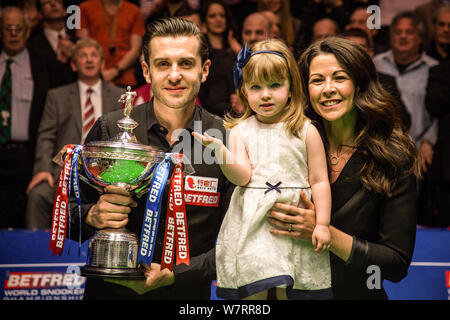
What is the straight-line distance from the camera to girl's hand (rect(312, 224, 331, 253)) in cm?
231

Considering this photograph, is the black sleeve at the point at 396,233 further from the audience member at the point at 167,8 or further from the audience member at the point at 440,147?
the audience member at the point at 167,8

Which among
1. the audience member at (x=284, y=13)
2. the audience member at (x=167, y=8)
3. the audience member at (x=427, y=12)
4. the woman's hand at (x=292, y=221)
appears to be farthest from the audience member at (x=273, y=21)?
the woman's hand at (x=292, y=221)

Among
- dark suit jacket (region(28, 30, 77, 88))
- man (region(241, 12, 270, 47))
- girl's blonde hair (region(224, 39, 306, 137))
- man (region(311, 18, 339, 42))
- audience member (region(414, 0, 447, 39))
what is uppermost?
audience member (region(414, 0, 447, 39))

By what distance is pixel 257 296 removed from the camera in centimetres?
238

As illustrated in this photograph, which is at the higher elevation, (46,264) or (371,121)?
(371,121)

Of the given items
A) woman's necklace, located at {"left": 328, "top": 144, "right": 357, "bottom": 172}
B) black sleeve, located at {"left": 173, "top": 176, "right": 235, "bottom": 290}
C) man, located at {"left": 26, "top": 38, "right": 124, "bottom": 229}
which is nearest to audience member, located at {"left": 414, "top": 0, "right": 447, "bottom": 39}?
man, located at {"left": 26, "top": 38, "right": 124, "bottom": 229}

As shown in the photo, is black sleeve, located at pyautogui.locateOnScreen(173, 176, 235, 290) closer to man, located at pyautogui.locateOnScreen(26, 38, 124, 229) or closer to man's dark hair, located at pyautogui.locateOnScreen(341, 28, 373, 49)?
man, located at pyautogui.locateOnScreen(26, 38, 124, 229)

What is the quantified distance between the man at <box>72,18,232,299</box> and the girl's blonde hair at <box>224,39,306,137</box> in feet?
0.77

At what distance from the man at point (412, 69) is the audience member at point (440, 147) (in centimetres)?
10

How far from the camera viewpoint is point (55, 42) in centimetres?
489

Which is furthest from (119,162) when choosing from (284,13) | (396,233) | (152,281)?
(284,13)

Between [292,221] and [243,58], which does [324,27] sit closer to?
[243,58]

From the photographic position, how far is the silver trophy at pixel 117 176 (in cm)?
230

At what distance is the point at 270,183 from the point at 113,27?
2.73 m
